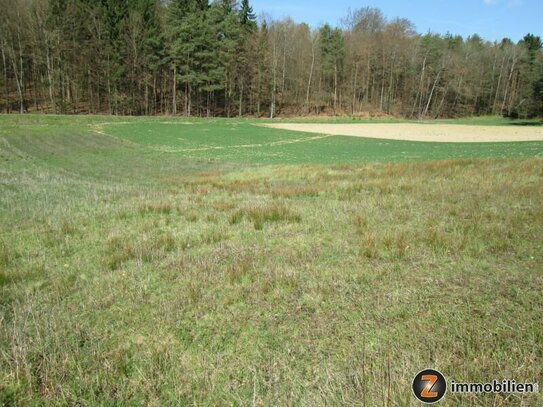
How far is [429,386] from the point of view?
3.04 meters

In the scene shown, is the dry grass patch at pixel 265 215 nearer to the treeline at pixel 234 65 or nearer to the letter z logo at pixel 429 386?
the letter z logo at pixel 429 386

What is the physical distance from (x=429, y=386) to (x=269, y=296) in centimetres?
251

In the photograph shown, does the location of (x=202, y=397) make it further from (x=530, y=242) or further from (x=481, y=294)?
(x=530, y=242)

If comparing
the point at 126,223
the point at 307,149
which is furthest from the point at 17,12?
the point at 126,223

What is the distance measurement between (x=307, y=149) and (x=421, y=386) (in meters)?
30.4

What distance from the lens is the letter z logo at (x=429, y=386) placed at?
2959 millimetres

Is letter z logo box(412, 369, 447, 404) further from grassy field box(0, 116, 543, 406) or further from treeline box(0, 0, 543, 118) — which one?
treeline box(0, 0, 543, 118)

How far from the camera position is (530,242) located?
6.64 meters

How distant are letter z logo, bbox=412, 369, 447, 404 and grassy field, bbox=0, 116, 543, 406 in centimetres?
12

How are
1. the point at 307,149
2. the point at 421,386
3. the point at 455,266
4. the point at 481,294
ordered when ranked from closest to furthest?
the point at 421,386
the point at 481,294
the point at 455,266
the point at 307,149

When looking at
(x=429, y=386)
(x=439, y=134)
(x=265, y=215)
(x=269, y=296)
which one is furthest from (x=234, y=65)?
(x=429, y=386)

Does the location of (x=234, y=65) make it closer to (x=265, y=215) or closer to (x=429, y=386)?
(x=265, y=215)

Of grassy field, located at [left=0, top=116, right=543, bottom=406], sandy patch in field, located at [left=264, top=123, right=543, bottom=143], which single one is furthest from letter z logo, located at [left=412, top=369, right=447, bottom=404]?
sandy patch in field, located at [left=264, top=123, right=543, bottom=143]

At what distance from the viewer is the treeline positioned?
5591 centimetres
